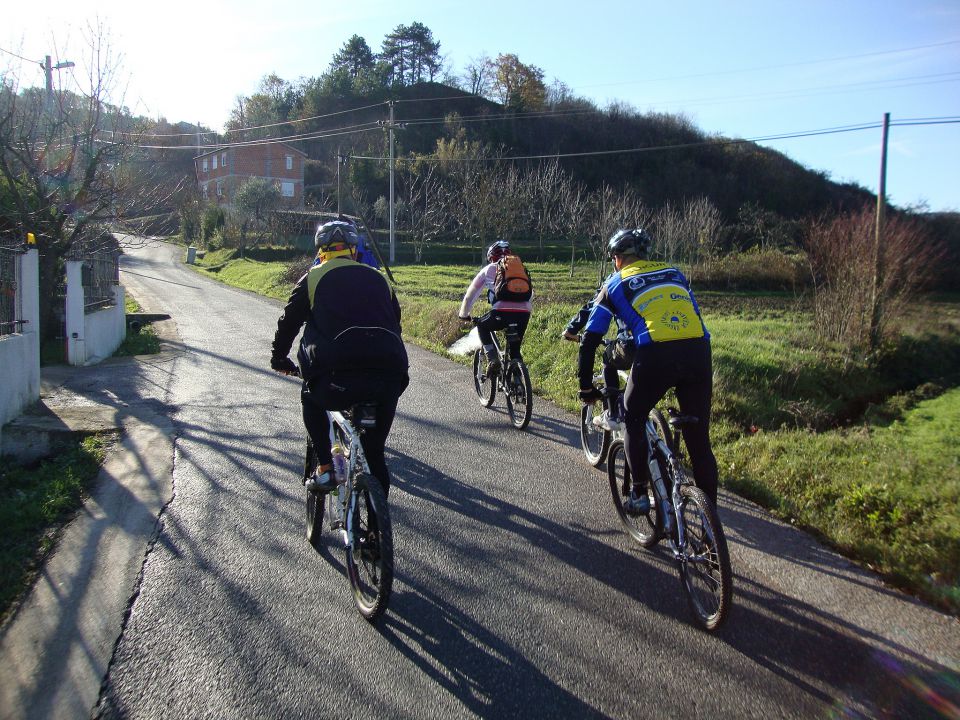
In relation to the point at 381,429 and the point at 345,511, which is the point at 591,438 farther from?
the point at 345,511

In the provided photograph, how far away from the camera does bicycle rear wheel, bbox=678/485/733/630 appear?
3398 millimetres

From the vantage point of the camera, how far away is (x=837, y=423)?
11.0m

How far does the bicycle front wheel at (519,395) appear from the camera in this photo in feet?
24.3

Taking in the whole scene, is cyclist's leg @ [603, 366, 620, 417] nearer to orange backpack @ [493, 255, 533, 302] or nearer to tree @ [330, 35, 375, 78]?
orange backpack @ [493, 255, 533, 302]

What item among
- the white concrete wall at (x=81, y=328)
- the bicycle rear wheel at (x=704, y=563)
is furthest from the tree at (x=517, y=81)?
the bicycle rear wheel at (x=704, y=563)

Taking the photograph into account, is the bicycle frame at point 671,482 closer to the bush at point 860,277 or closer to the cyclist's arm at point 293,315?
the cyclist's arm at point 293,315

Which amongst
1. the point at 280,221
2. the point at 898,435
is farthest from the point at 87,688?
the point at 280,221

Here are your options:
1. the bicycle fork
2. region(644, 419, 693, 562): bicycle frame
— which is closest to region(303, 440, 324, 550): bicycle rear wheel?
the bicycle fork

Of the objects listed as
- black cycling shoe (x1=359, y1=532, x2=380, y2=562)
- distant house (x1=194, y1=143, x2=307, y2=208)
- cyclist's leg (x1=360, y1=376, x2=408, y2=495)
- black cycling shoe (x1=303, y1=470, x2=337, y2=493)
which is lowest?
black cycling shoe (x1=359, y1=532, x2=380, y2=562)

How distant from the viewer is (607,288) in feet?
14.4

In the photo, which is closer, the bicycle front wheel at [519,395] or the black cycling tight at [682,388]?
the black cycling tight at [682,388]

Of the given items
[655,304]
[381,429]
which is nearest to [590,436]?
[655,304]

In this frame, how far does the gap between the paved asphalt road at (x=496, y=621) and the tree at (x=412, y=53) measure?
8480 cm

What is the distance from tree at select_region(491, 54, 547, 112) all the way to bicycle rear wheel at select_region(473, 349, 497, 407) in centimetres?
7789
